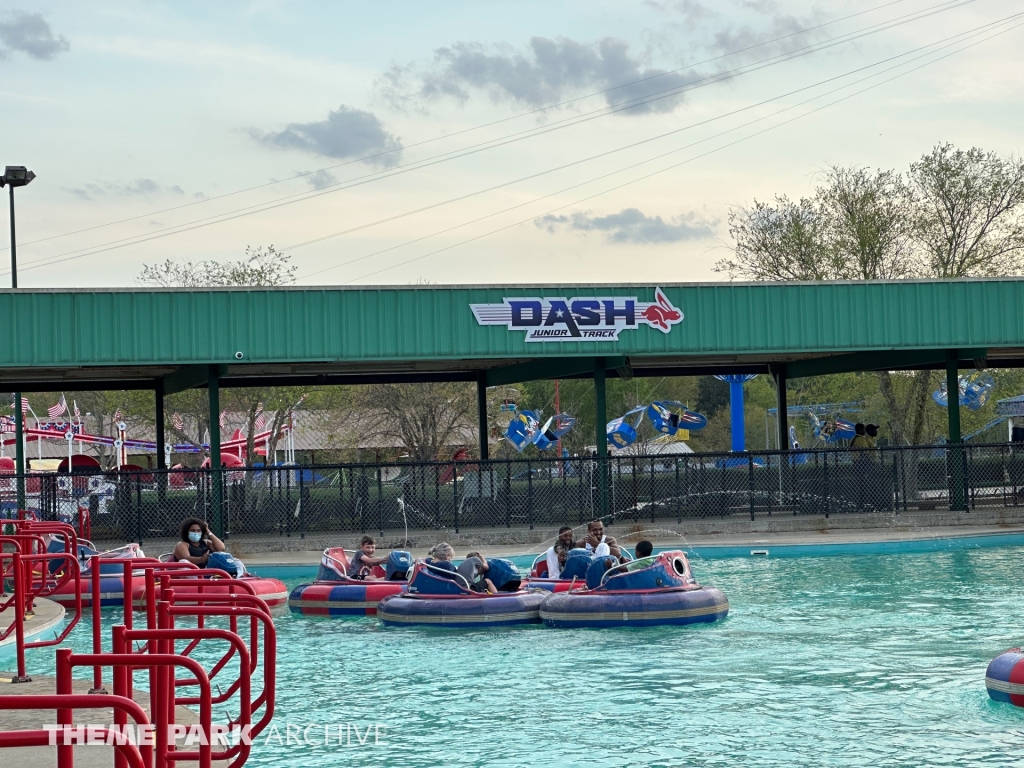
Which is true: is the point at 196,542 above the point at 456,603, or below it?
above

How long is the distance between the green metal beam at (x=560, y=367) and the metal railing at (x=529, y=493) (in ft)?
7.97

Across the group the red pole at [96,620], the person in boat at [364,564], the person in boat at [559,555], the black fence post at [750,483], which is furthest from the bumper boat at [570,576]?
the black fence post at [750,483]

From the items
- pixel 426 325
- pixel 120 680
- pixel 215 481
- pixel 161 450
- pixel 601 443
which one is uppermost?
pixel 426 325

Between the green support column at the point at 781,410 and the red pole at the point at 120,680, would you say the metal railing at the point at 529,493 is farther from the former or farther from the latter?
the red pole at the point at 120,680

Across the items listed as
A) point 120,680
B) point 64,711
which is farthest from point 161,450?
point 64,711

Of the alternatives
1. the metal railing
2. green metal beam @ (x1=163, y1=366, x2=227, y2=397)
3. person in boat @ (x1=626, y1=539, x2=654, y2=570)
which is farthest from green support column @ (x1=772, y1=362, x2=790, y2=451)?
person in boat @ (x1=626, y1=539, x2=654, y2=570)

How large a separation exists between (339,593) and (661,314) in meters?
13.4

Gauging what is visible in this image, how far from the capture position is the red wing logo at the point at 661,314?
29.9 meters

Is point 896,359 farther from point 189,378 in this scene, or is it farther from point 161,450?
point 161,450

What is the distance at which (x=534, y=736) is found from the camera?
1080 cm

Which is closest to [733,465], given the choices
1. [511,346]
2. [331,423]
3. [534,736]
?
[511,346]

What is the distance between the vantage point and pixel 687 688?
504 inches

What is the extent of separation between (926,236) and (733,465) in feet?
64.9

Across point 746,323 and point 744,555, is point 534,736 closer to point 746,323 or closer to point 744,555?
point 744,555
